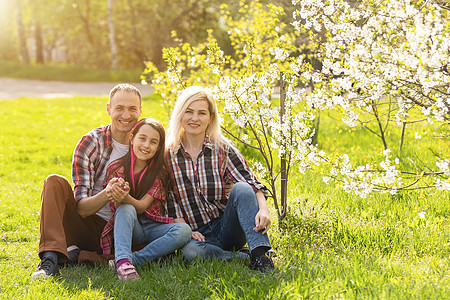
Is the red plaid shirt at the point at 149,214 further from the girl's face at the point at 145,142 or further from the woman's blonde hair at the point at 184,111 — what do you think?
the woman's blonde hair at the point at 184,111

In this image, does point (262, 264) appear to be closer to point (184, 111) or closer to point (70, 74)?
point (184, 111)

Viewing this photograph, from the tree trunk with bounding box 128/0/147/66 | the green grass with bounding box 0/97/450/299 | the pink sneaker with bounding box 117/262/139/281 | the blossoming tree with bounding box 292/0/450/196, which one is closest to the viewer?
the blossoming tree with bounding box 292/0/450/196

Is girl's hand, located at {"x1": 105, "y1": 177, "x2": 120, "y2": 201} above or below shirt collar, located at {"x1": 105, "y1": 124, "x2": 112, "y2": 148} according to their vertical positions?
below

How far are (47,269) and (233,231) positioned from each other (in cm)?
126

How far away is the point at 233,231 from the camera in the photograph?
3.36 metres

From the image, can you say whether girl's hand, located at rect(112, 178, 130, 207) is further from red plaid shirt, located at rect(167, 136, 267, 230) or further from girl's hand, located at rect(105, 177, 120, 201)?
red plaid shirt, located at rect(167, 136, 267, 230)

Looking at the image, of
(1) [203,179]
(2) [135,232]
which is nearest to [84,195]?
(2) [135,232]

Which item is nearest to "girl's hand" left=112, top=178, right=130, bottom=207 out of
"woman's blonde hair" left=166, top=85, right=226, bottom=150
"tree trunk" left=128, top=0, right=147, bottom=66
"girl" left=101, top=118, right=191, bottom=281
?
"girl" left=101, top=118, right=191, bottom=281

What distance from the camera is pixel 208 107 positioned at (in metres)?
3.48

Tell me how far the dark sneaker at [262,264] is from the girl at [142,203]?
504mm

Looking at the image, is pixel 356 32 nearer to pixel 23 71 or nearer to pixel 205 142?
pixel 205 142

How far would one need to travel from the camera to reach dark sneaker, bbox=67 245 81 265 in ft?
11.2

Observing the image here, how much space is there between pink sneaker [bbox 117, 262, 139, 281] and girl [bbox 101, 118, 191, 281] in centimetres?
7

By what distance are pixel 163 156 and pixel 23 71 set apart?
2095 cm
